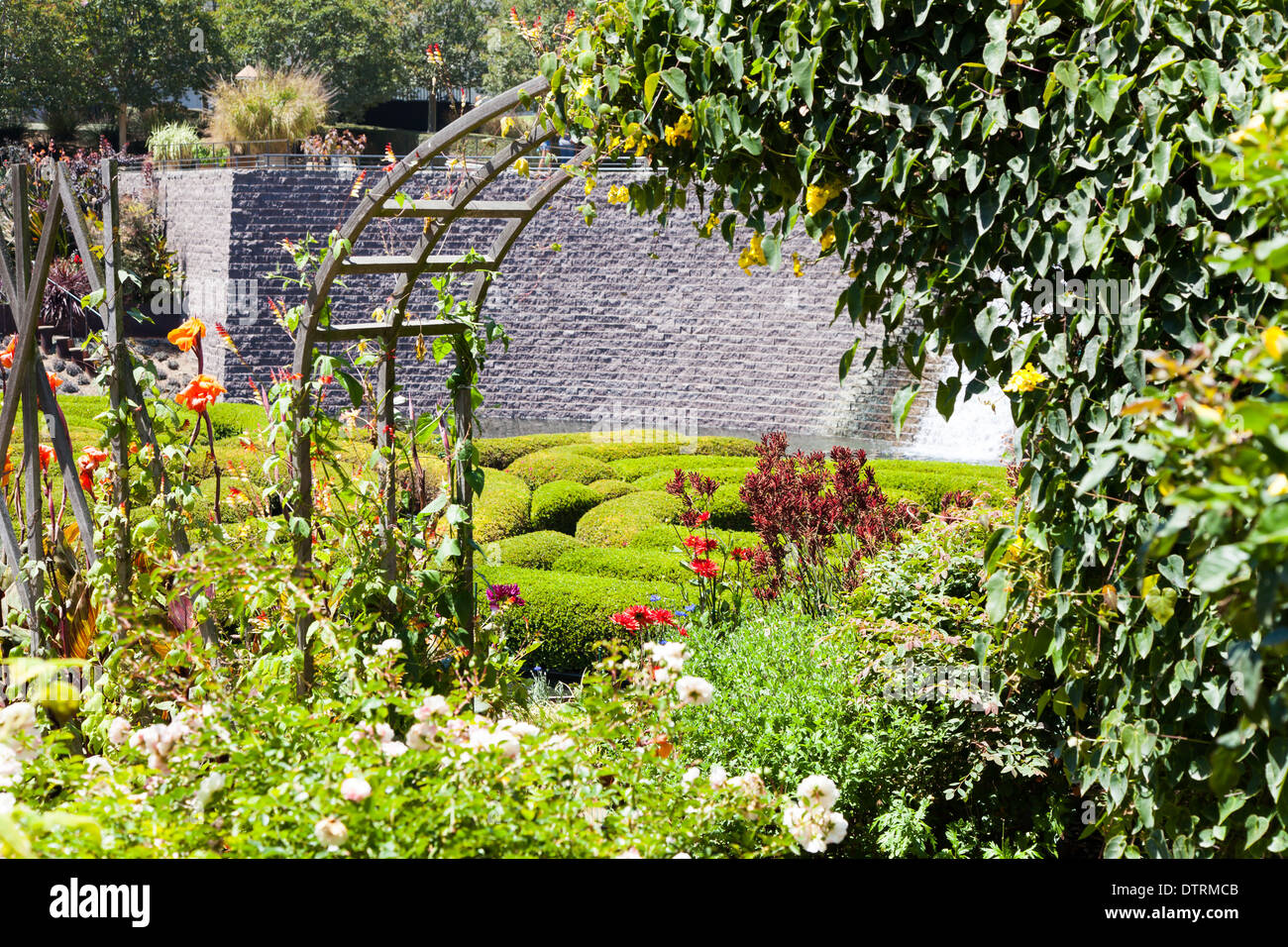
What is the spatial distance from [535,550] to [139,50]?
1137 inches

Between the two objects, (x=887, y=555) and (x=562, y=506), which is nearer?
(x=887, y=555)

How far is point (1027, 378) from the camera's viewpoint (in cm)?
179

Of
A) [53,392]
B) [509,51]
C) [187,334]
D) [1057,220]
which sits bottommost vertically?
[53,392]

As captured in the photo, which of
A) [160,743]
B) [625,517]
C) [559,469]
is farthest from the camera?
[559,469]

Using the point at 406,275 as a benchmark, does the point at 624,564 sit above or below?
below

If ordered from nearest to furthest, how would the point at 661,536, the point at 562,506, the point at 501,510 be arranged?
the point at 661,536, the point at 501,510, the point at 562,506

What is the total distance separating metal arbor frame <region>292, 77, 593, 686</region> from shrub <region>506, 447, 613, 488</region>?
5.35 meters

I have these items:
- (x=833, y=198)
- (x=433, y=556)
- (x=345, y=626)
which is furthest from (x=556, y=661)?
(x=833, y=198)

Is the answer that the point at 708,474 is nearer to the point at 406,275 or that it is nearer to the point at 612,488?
the point at 612,488

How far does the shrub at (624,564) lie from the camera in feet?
18.5

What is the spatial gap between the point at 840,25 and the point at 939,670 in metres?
1.63

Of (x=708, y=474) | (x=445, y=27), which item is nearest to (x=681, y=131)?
(x=708, y=474)

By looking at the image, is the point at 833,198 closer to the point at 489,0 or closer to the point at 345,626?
the point at 345,626

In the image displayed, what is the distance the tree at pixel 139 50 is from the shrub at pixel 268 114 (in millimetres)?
11409
